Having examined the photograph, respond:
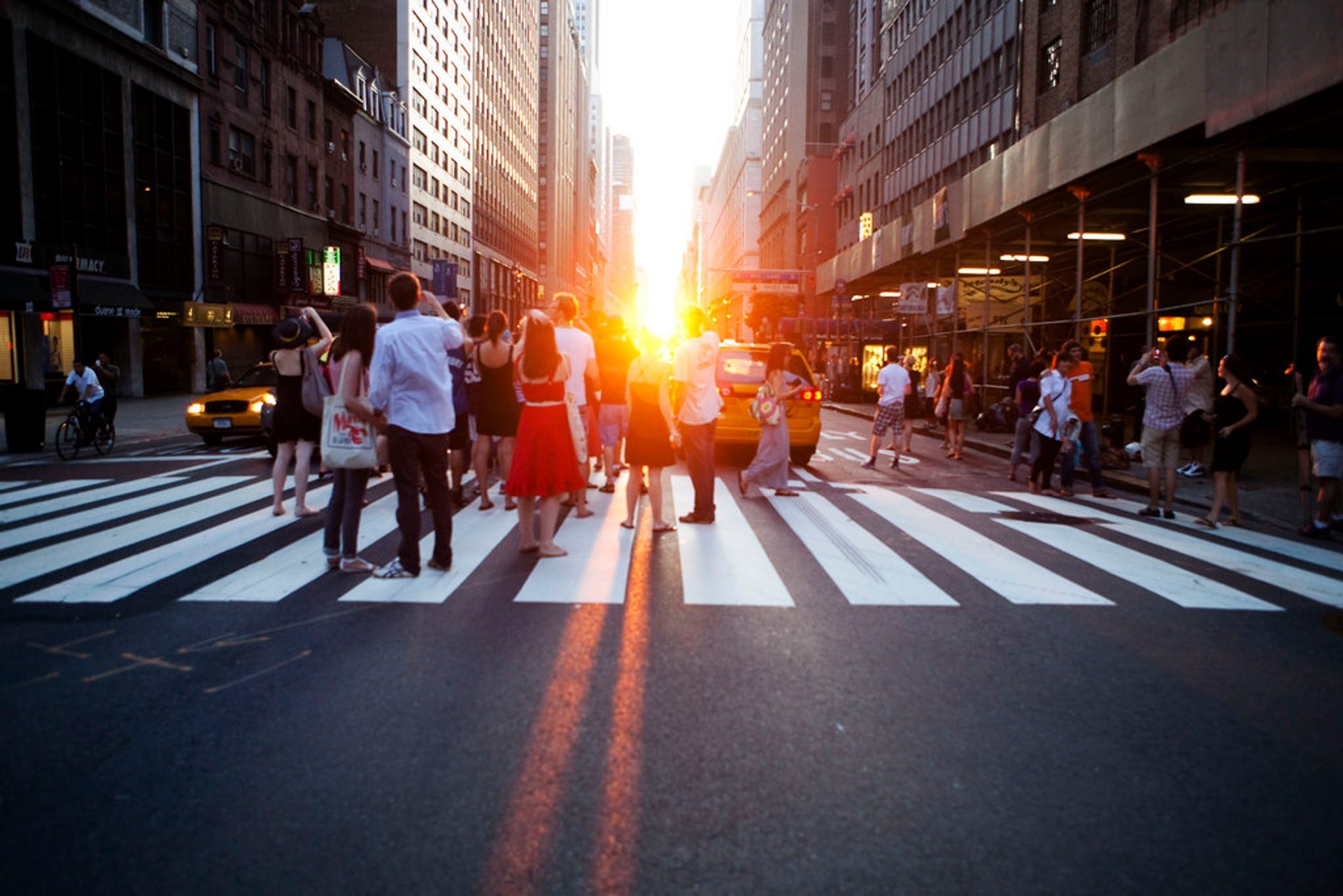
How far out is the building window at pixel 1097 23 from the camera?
27.7 meters

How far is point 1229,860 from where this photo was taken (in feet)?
10.2

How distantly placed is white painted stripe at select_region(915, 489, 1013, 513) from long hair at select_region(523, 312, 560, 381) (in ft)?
17.8

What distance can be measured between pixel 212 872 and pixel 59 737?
4.86 feet

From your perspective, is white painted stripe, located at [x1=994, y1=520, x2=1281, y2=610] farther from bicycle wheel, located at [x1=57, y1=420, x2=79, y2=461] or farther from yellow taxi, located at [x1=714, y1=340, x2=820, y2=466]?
bicycle wheel, located at [x1=57, y1=420, x2=79, y2=461]

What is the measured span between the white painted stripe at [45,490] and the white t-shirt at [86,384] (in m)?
3.62

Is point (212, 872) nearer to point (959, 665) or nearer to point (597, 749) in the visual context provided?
point (597, 749)

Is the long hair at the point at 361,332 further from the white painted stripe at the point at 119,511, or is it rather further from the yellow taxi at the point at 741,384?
the yellow taxi at the point at 741,384

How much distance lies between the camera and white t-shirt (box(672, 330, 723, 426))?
32.1 feet

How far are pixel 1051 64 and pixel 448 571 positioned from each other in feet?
103

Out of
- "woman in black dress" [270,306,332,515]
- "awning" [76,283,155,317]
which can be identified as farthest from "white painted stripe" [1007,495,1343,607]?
"awning" [76,283,155,317]

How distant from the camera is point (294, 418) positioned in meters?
9.45

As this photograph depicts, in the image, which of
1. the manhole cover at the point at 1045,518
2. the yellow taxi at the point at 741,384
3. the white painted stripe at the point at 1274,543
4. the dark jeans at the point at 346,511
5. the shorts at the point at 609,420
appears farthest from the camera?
the yellow taxi at the point at 741,384

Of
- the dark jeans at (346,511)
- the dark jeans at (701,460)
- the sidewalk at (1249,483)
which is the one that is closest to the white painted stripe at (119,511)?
the dark jeans at (346,511)

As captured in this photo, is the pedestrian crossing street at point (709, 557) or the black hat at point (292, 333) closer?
the pedestrian crossing street at point (709, 557)
